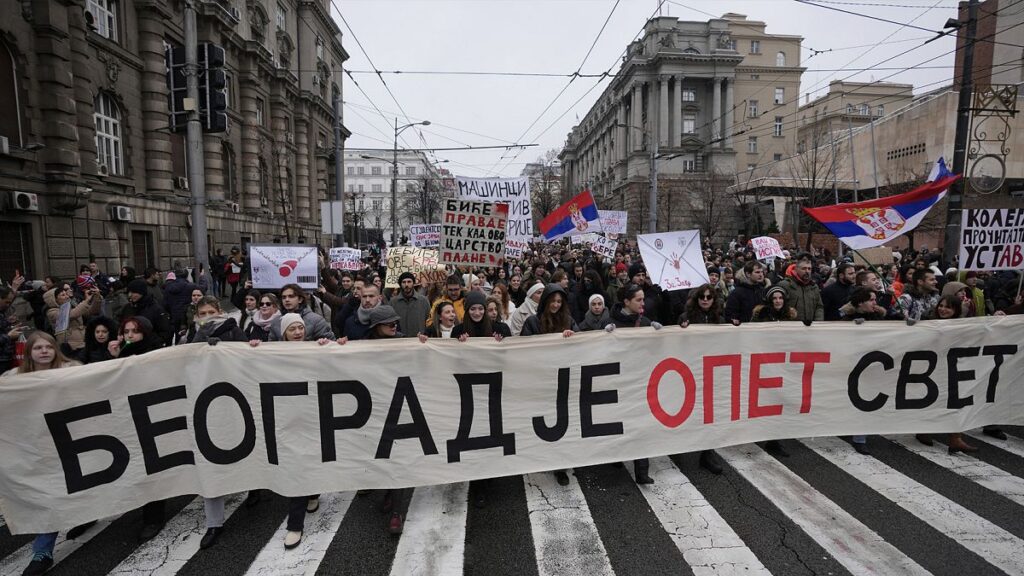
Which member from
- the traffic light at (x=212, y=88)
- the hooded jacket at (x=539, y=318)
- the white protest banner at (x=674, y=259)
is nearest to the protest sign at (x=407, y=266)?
the white protest banner at (x=674, y=259)

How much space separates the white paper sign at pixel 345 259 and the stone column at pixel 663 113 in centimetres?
5471

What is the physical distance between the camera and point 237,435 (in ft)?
13.4

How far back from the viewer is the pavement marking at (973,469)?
4.57m

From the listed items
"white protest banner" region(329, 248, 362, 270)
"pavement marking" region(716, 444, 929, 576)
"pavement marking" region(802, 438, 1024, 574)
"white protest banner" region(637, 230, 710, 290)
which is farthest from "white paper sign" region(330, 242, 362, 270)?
"pavement marking" region(802, 438, 1024, 574)

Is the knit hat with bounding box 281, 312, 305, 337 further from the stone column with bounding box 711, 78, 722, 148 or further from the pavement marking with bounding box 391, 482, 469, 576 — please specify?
the stone column with bounding box 711, 78, 722, 148

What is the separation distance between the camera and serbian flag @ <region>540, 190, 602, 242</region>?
11.7 m

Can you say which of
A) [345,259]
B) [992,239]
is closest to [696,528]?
[992,239]

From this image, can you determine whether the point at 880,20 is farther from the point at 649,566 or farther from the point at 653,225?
the point at 649,566

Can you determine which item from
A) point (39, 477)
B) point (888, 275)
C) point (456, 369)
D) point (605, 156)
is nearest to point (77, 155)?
point (39, 477)

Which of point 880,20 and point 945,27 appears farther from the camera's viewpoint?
point 880,20

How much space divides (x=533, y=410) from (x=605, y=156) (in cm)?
7918

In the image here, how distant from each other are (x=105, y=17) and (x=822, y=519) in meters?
22.4

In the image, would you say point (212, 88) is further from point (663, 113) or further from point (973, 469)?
point (663, 113)

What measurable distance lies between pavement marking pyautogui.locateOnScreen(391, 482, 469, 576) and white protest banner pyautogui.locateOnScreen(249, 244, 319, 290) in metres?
4.28
